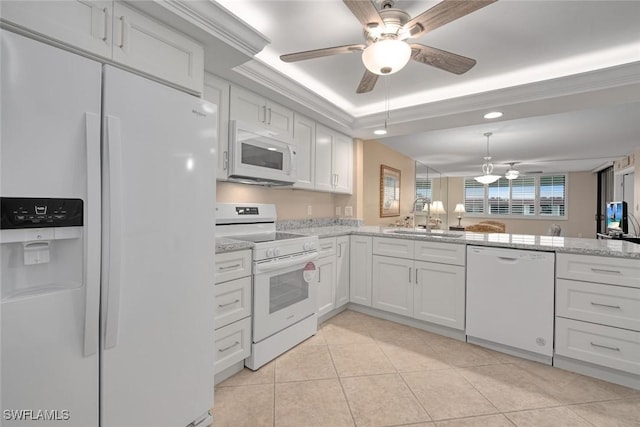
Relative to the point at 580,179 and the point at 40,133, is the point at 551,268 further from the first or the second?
the point at 580,179

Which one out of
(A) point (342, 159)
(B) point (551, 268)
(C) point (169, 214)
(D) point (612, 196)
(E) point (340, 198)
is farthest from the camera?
(D) point (612, 196)

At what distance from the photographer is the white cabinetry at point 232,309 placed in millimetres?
1786

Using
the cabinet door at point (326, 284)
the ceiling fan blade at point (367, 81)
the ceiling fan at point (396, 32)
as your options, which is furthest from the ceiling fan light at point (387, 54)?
the cabinet door at point (326, 284)

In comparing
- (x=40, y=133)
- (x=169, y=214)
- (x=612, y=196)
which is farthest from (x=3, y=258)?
(x=612, y=196)

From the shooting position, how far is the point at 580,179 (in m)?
8.45

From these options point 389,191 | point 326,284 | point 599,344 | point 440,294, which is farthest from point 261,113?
point 389,191

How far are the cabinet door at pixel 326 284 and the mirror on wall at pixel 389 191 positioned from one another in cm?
237

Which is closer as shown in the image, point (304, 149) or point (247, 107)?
point (247, 107)

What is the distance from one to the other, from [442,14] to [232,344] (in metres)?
2.23

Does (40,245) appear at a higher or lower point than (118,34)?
lower

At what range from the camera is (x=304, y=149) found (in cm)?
315

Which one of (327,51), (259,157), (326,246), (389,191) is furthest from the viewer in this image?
(389,191)

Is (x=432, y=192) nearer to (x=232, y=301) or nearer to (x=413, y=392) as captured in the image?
(x=413, y=392)

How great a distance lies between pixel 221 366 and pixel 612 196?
31.5 ft
